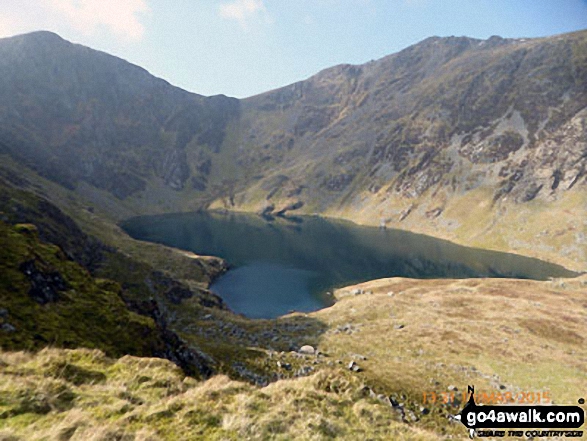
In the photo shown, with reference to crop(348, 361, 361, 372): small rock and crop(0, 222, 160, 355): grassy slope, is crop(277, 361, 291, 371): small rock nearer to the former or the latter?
crop(348, 361, 361, 372): small rock

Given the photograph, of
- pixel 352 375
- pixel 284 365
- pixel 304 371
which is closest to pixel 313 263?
pixel 284 365

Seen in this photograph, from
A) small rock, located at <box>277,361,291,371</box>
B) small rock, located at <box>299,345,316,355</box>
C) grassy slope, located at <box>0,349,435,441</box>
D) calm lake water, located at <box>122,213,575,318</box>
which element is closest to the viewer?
grassy slope, located at <box>0,349,435,441</box>

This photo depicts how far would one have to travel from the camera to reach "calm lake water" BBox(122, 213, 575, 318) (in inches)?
3920

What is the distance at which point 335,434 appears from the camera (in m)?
10.1

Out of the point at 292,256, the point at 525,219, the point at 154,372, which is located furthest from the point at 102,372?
the point at 525,219

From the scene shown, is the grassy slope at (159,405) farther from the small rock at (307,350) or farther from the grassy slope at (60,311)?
the small rock at (307,350)

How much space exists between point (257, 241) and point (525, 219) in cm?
15067

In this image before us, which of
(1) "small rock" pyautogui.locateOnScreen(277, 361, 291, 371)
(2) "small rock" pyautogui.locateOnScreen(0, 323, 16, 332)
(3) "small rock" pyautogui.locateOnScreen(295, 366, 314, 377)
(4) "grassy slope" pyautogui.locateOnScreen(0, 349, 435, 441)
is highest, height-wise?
(2) "small rock" pyautogui.locateOnScreen(0, 323, 16, 332)

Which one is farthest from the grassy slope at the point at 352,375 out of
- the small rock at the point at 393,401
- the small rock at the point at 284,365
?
the small rock at the point at 393,401

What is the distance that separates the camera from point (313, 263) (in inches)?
5497
